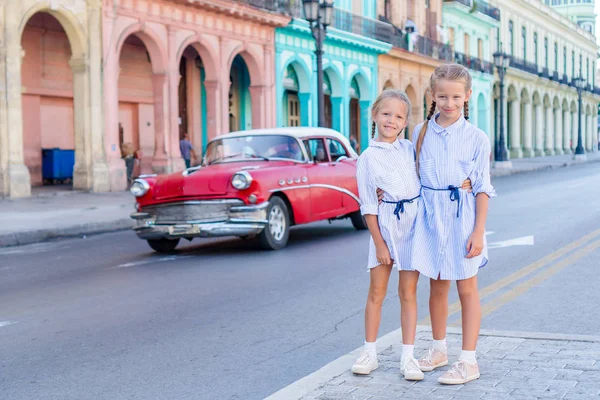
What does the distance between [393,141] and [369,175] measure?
23cm

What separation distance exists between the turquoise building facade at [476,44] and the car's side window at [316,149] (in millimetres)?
34923

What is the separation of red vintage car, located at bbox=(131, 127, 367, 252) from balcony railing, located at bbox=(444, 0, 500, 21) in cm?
3652

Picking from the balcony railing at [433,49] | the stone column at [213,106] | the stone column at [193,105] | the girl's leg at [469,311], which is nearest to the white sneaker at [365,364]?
the girl's leg at [469,311]

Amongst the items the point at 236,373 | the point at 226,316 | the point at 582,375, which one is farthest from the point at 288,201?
the point at 582,375

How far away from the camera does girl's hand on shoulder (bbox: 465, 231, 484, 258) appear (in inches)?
178

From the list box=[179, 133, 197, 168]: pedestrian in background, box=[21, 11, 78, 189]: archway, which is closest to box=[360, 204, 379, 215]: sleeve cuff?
box=[21, 11, 78, 189]: archway

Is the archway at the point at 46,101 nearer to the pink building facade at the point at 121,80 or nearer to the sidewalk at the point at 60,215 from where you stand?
the pink building facade at the point at 121,80

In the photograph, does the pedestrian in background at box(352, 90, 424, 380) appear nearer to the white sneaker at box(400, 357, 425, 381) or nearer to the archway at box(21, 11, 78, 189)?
the white sneaker at box(400, 357, 425, 381)

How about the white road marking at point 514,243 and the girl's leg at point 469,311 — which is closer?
the girl's leg at point 469,311

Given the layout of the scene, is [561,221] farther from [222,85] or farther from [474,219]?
[222,85]

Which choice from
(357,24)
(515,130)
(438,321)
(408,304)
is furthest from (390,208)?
(515,130)

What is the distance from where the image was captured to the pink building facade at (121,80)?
20.7 m

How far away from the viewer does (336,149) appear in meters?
13.0

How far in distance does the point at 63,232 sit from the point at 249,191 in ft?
15.6
